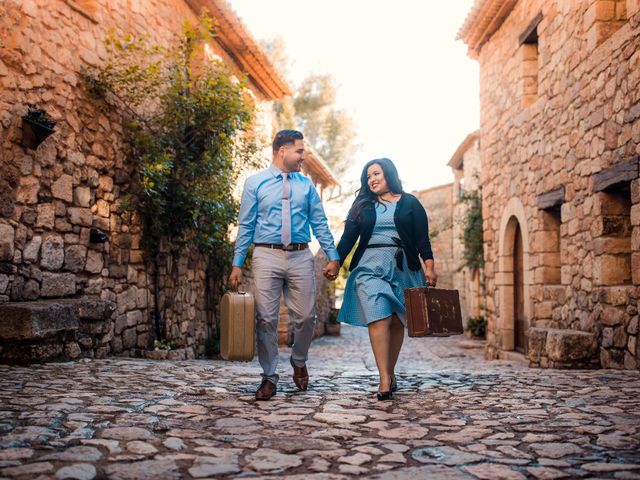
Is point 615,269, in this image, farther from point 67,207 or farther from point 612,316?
point 67,207

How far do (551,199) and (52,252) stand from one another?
5.91m

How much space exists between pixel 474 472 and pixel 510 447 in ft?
1.55

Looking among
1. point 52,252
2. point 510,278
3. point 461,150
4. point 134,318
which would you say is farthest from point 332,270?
point 461,150

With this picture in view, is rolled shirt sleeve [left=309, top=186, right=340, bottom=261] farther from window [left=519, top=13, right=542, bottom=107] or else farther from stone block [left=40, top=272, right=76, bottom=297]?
window [left=519, top=13, right=542, bottom=107]

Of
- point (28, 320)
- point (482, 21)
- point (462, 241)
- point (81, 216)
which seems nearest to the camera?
point (28, 320)

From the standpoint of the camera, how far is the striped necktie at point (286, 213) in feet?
13.8

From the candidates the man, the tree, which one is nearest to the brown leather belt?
the man

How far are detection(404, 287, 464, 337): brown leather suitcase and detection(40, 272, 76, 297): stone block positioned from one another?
10.6ft

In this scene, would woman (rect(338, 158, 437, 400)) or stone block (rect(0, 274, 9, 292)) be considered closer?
woman (rect(338, 158, 437, 400))

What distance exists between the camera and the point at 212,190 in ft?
24.7

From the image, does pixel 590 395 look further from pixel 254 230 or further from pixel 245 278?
pixel 245 278

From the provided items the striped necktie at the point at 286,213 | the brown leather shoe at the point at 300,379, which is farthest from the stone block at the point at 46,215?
the brown leather shoe at the point at 300,379

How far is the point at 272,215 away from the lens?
428 cm

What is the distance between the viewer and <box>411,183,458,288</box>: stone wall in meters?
25.5
